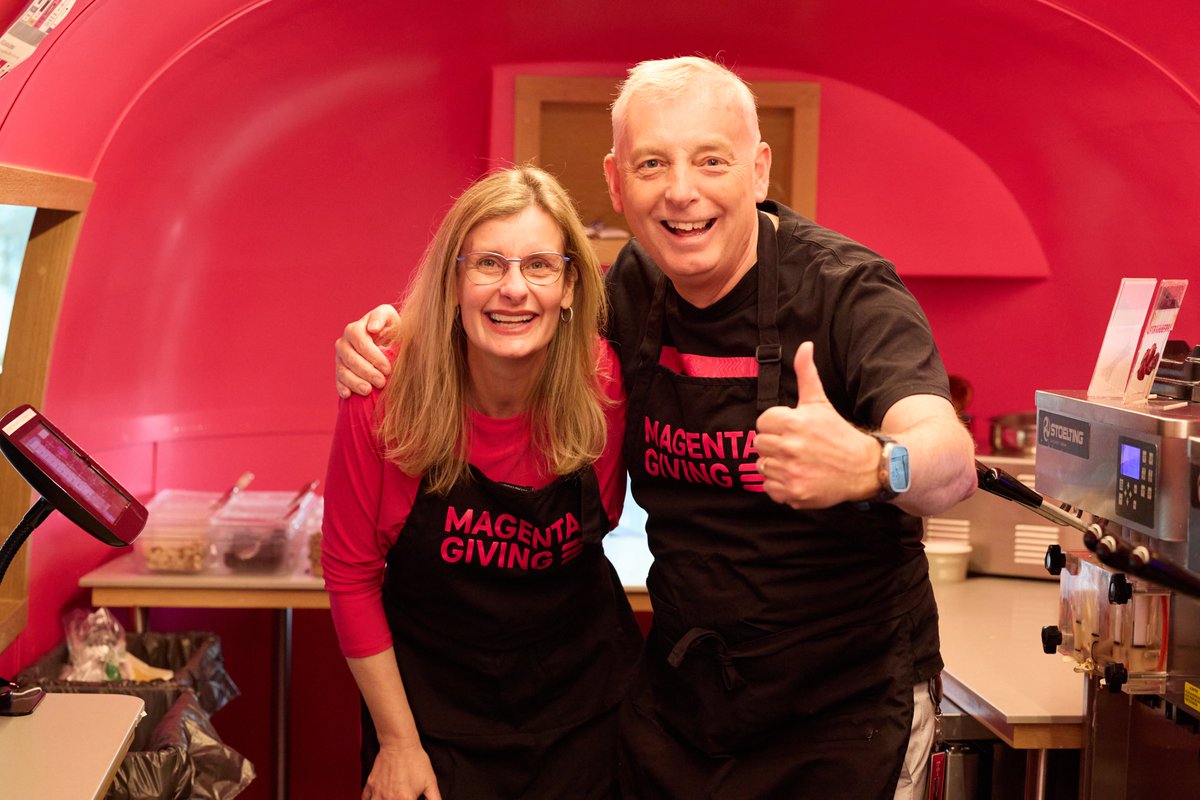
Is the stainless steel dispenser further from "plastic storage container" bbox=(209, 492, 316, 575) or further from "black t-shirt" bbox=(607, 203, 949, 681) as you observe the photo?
"plastic storage container" bbox=(209, 492, 316, 575)

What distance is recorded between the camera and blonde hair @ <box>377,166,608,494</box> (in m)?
2.01

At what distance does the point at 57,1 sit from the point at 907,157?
240 centimetres

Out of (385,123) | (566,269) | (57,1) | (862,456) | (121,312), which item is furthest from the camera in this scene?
(385,123)

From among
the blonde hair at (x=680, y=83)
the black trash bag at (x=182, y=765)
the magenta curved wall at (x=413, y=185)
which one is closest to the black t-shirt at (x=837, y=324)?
the blonde hair at (x=680, y=83)

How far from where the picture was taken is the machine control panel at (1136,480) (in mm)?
1890

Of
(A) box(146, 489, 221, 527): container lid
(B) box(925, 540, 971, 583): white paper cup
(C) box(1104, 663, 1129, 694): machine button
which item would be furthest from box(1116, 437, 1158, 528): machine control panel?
(A) box(146, 489, 221, 527): container lid

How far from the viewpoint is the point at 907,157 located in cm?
377

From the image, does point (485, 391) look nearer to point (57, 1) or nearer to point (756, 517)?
point (756, 517)

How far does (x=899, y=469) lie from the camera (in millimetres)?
1437

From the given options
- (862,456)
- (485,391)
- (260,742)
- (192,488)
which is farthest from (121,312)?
(862,456)

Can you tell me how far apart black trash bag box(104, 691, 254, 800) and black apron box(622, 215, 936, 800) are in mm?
1099

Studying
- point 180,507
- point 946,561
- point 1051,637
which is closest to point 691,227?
point 1051,637

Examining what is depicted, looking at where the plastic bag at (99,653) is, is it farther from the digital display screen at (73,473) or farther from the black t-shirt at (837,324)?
the black t-shirt at (837,324)

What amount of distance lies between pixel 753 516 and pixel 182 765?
1323 mm
